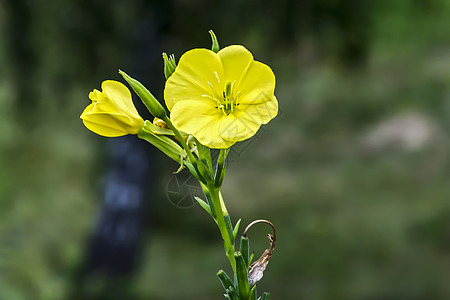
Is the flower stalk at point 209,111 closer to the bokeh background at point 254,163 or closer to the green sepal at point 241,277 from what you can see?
the green sepal at point 241,277

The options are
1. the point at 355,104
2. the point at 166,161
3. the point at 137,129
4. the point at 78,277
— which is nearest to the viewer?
the point at 137,129

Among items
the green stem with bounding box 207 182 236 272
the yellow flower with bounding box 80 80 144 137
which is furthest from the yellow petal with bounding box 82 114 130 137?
the green stem with bounding box 207 182 236 272

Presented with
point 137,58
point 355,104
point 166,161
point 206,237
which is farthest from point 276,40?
point 355,104

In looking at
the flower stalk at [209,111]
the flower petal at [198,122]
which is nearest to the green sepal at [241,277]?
the flower stalk at [209,111]

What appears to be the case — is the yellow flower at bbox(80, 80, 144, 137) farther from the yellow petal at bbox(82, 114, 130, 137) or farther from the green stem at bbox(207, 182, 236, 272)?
the green stem at bbox(207, 182, 236, 272)

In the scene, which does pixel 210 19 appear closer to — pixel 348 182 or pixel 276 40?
pixel 276 40
